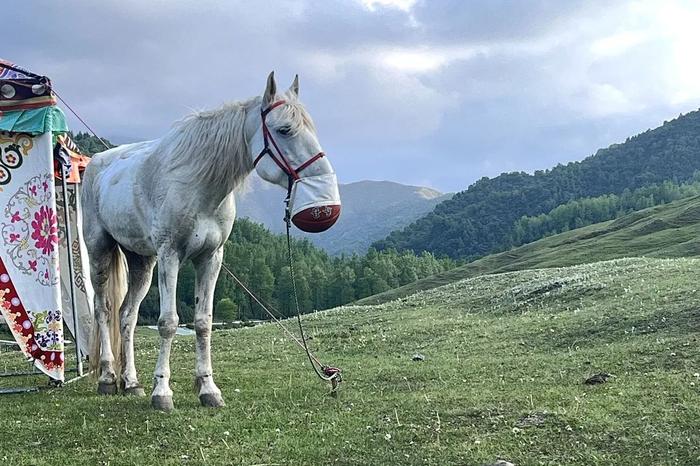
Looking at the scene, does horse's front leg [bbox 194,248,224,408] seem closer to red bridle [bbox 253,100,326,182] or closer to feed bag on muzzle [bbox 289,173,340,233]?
red bridle [bbox 253,100,326,182]

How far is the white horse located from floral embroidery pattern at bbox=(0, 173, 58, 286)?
2.92ft

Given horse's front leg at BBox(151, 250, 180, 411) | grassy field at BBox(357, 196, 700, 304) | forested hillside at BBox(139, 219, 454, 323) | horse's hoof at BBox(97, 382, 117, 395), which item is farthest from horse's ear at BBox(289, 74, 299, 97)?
forested hillside at BBox(139, 219, 454, 323)

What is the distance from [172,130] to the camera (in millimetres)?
8648

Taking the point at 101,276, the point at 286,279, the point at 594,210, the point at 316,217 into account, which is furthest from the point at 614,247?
the point at 594,210

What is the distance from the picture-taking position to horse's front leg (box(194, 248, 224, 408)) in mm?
8023

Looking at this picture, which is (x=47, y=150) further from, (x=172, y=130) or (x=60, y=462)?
(x=60, y=462)

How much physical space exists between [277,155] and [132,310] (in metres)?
3.99

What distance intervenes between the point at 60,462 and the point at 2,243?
16.1 ft

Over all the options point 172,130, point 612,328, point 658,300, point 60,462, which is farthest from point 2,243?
point 658,300

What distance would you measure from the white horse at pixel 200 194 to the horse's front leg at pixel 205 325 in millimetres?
13

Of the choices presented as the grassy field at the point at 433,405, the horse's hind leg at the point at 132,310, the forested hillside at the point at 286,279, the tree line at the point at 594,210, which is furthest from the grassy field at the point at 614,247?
the horse's hind leg at the point at 132,310

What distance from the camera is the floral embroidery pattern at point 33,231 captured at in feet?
31.6

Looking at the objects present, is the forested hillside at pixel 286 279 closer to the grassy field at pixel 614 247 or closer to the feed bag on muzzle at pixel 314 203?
the grassy field at pixel 614 247

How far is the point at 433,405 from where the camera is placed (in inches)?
294
